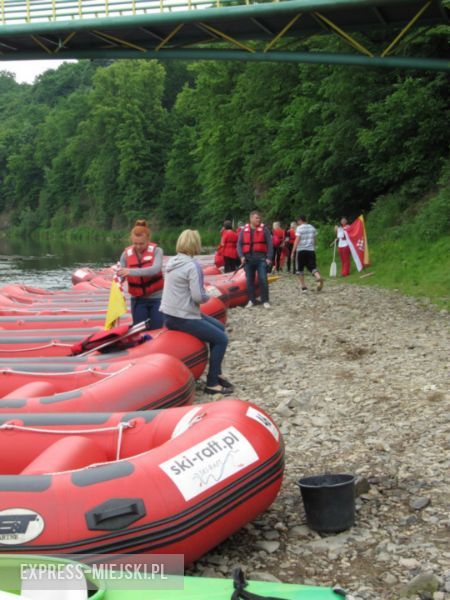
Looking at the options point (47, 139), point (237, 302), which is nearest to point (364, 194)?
point (237, 302)

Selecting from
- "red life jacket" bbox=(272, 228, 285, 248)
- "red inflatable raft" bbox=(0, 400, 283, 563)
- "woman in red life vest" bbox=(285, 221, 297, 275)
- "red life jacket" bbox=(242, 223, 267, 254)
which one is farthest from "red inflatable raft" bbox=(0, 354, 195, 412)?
"woman in red life vest" bbox=(285, 221, 297, 275)

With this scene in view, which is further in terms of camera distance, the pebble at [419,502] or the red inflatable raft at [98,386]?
the red inflatable raft at [98,386]

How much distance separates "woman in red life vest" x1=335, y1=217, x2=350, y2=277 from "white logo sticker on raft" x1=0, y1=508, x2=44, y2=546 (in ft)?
45.4

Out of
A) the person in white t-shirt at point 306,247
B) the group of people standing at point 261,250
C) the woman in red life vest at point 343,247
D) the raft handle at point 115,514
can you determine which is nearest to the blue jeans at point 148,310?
the group of people standing at point 261,250

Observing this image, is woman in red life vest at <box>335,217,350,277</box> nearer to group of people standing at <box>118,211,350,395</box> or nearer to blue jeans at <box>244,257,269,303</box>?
blue jeans at <box>244,257,269,303</box>

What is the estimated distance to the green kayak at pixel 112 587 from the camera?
113 inches

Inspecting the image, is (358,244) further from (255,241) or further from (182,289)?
(182,289)

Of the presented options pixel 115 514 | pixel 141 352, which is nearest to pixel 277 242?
pixel 141 352

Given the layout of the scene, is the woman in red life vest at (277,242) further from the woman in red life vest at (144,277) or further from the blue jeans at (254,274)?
the woman in red life vest at (144,277)

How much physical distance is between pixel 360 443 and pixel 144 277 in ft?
10.2

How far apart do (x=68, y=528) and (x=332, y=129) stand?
1970 cm

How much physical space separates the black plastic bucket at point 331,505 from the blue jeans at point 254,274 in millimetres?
8071

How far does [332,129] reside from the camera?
2164cm

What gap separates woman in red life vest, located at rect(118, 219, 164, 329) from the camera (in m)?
7.47
